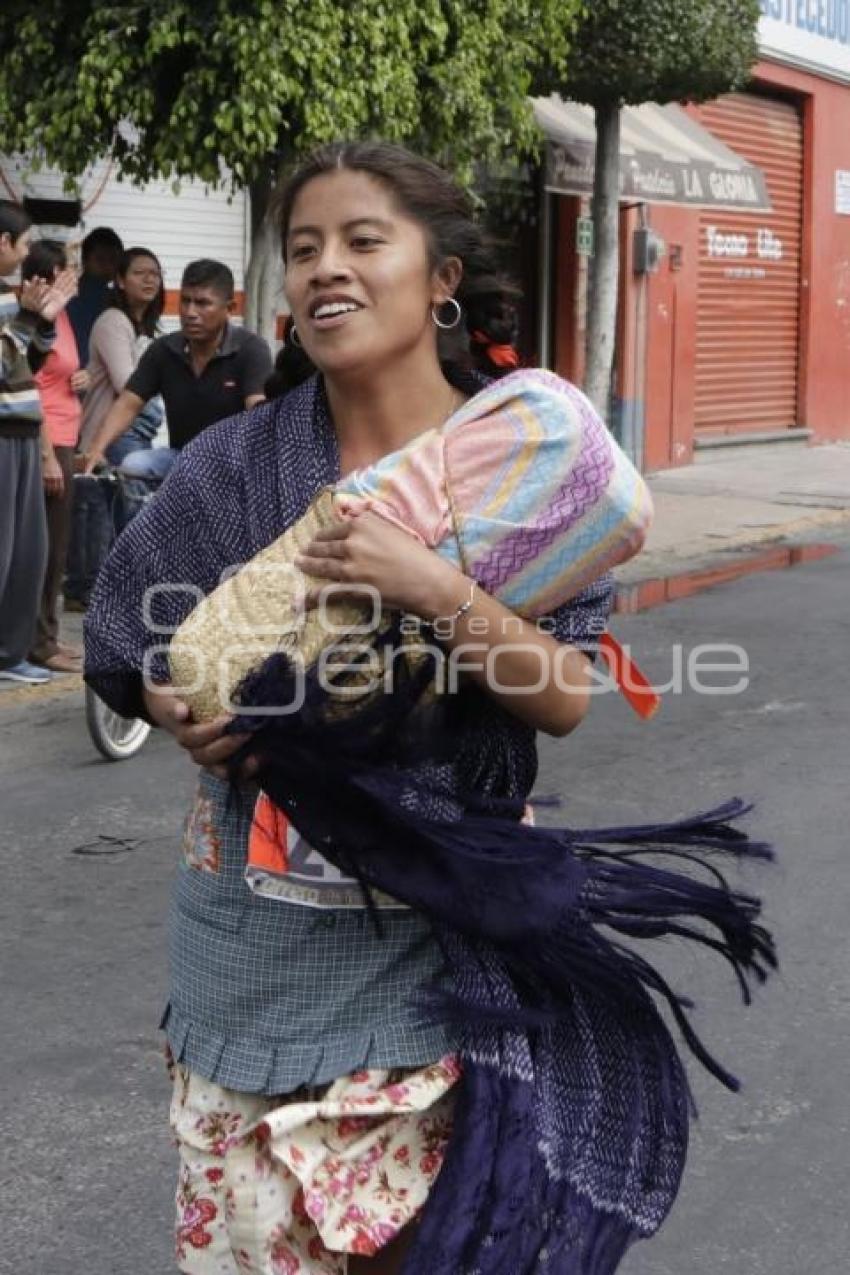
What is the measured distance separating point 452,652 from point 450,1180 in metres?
0.56

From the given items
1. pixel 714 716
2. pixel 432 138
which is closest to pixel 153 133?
pixel 432 138

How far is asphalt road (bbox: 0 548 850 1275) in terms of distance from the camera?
3707 millimetres

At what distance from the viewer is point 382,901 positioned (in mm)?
2273

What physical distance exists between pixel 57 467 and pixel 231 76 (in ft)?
6.64

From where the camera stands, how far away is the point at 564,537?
2.19 meters

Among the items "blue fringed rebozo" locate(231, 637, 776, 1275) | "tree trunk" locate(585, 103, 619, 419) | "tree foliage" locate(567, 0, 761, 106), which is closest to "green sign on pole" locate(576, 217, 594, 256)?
"tree trunk" locate(585, 103, 619, 419)

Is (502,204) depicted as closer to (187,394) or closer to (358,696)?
(187,394)

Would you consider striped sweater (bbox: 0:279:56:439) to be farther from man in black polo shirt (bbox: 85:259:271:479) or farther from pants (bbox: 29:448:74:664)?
pants (bbox: 29:448:74:664)

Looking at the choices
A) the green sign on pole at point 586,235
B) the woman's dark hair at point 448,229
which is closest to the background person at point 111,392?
the green sign on pole at point 586,235

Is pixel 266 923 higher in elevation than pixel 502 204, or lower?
lower

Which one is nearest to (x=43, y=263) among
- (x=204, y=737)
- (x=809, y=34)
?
(x=204, y=737)

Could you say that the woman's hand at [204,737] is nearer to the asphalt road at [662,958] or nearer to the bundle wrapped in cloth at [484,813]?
the bundle wrapped in cloth at [484,813]

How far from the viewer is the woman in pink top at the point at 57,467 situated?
9.01 m

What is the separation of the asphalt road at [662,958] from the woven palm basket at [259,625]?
87cm
